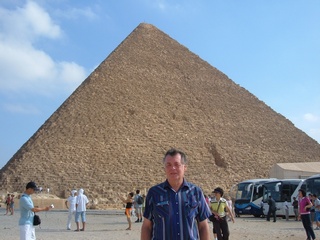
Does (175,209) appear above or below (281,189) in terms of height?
below

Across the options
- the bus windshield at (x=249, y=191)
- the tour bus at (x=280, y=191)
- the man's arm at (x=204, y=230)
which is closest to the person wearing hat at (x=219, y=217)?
the man's arm at (x=204, y=230)

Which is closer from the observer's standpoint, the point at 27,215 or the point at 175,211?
the point at 175,211

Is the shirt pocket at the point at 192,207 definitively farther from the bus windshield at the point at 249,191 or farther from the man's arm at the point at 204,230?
the bus windshield at the point at 249,191

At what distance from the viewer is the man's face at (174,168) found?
4816 millimetres

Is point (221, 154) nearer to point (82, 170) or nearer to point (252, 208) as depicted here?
point (82, 170)

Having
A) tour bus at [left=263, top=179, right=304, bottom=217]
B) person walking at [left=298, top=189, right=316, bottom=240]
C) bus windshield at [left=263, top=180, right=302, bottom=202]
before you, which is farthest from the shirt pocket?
bus windshield at [left=263, top=180, right=302, bottom=202]

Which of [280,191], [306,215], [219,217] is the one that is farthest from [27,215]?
[280,191]

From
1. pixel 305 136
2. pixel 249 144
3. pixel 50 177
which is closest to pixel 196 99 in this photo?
pixel 249 144

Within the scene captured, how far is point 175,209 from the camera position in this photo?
185 inches

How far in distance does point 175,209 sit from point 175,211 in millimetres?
19

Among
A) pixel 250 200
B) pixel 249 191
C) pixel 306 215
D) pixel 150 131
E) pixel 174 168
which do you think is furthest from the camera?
pixel 150 131

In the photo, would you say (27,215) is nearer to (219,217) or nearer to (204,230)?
(219,217)

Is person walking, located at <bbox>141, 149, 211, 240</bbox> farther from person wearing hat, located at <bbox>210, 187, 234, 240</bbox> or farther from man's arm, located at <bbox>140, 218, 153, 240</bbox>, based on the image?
person wearing hat, located at <bbox>210, 187, 234, 240</bbox>

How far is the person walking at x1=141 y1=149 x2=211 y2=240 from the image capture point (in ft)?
15.4
